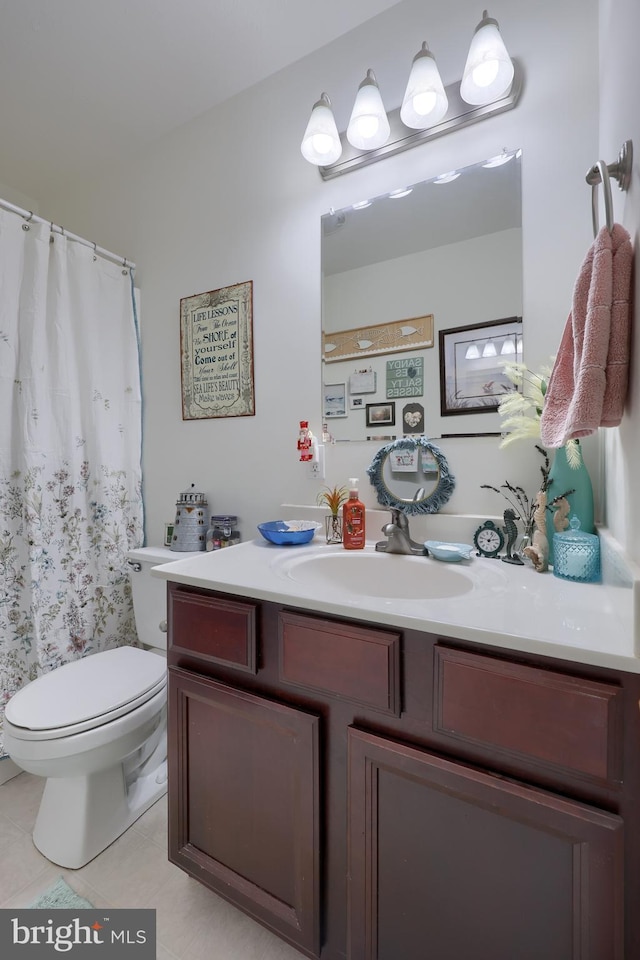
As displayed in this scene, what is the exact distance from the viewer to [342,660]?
795 millimetres

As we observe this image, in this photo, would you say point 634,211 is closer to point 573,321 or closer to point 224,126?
point 573,321

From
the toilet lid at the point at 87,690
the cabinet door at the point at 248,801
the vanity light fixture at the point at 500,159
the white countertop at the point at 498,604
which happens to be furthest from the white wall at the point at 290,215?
the cabinet door at the point at 248,801

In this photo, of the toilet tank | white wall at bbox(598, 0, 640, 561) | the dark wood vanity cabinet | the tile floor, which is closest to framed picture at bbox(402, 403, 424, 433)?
white wall at bbox(598, 0, 640, 561)

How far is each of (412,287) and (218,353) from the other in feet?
2.57

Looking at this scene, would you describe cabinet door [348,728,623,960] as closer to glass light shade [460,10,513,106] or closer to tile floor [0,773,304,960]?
tile floor [0,773,304,960]

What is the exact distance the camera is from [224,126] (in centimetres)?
165

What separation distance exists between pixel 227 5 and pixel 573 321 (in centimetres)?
146

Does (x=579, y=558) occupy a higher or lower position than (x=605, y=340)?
lower

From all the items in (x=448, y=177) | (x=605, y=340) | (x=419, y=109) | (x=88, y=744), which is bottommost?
(x=88, y=744)

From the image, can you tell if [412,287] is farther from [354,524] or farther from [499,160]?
[354,524]

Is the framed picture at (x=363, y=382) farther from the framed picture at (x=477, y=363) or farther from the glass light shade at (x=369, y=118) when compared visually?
the glass light shade at (x=369, y=118)

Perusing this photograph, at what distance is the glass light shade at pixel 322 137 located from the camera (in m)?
1.31

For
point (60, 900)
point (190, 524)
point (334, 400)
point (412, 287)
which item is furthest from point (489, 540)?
point (60, 900)

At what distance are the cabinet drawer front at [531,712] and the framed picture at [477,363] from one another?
2.50 feet
